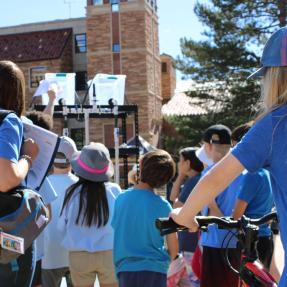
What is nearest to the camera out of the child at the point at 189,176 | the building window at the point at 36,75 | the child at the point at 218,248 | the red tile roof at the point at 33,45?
the child at the point at 218,248

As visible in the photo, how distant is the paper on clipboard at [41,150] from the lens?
2799 millimetres

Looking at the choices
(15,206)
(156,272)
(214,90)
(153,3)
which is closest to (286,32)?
(15,206)

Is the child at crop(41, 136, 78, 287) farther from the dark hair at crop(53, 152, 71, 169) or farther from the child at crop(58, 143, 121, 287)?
the child at crop(58, 143, 121, 287)

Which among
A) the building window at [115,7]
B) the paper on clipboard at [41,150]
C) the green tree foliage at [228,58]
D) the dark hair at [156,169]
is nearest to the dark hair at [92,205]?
the dark hair at [156,169]

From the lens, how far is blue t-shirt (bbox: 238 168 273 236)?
3.59m

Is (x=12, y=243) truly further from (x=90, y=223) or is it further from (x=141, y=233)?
(x=90, y=223)

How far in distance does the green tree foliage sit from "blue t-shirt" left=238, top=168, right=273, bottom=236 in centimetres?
2036

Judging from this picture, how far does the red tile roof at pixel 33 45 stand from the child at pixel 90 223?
1254 inches

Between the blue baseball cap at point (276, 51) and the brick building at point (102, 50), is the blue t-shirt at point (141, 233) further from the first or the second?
the brick building at point (102, 50)

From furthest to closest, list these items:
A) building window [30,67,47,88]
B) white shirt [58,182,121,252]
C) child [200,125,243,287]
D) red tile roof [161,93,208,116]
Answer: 1. red tile roof [161,93,208,116]
2. building window [30,67,47,88]
3. white shirt [58,182,121,252]
4. child [200,125,243,287]

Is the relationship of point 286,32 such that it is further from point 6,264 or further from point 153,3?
point 153,3

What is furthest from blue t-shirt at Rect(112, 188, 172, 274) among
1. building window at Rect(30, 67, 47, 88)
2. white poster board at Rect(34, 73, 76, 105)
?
building window at Rect(30, 67, 47, 88)

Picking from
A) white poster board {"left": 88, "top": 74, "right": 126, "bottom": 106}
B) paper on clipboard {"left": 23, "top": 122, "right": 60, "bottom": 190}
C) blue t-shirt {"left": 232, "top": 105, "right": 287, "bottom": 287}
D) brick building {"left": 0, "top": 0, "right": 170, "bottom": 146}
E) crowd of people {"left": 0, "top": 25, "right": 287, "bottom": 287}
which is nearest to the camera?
blue t-shirt {"left": 232, "top": 105, "right": 287, "bottom": 287}

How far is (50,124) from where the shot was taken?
4.23m
